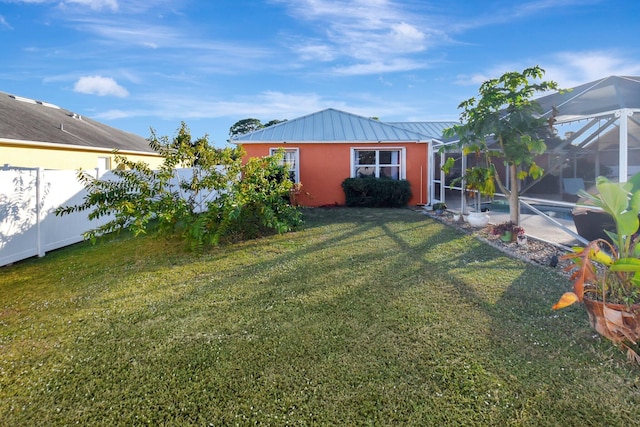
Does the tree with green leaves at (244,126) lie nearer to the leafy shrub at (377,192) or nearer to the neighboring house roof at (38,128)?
the neighboring house roof at (38,128)

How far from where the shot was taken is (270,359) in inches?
115

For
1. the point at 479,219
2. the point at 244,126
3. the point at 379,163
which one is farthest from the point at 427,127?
the point at 244,126

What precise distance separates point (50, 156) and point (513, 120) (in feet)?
48.8

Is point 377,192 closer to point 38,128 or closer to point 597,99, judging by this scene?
point 597,99

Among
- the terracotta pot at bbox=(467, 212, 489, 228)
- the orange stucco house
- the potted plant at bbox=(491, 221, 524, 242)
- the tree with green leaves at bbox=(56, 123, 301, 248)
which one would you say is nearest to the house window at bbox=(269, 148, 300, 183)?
the orange stucco house

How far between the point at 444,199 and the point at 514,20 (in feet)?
19.1

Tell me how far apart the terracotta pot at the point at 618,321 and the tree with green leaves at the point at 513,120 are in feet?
14.6

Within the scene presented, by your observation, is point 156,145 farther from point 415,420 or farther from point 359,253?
point 415,420

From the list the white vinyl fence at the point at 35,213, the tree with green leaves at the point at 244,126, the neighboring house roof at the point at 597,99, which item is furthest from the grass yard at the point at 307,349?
the tree with green leaves at the point at 244,126

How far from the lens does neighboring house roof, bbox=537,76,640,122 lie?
5.84 m

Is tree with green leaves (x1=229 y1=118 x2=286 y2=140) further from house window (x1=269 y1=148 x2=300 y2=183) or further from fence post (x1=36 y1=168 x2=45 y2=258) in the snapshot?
fence post (x1=36 y1=168 x2=45 y2=258)

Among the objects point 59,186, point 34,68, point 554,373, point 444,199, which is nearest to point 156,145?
point 59,186

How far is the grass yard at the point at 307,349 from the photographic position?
2328 mm

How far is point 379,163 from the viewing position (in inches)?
544
